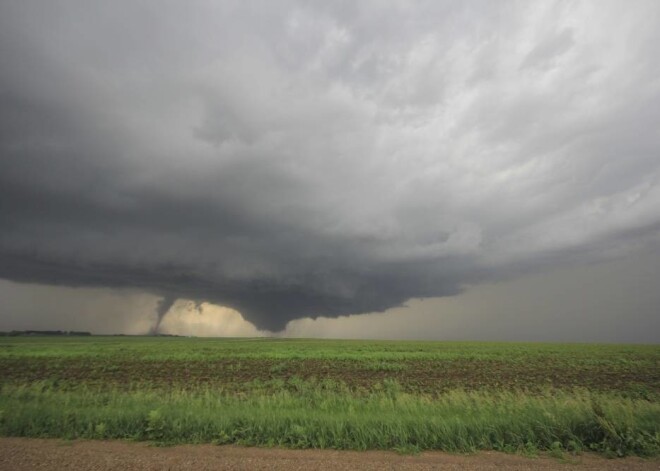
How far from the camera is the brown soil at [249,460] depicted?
279 inches

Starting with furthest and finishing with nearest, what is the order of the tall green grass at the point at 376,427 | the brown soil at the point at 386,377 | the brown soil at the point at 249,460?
the brown soil at the point at 386,377, the tall green grass at the point at 376,427, the brown soil at the point at 249,460

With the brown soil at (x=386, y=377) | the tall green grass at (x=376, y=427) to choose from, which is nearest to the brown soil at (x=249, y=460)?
the tall green grass at (x=376, y=427)

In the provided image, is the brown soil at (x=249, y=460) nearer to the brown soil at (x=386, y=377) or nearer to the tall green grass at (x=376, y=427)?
the tall green grass at (x=376, y=427)

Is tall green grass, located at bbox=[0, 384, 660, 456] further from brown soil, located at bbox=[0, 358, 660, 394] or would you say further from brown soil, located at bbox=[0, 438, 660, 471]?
brown soil, located at bbox=[0, 358, 660, 394]

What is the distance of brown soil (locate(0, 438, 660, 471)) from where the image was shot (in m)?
7.10

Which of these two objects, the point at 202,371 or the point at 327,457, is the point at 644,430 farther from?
the point at 202,371

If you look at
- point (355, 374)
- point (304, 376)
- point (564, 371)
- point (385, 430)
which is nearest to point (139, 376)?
point (304, 376)

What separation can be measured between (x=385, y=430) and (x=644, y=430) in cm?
600

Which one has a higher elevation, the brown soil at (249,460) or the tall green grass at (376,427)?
the tall green grass at (376,427)

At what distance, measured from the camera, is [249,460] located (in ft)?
24.2

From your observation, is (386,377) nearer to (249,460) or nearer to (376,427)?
(376,427)

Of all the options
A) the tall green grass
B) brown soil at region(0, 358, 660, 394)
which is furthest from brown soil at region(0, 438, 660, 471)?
brown soil at region(0, 358, 660, 394)

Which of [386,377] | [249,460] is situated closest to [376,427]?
[249,460]

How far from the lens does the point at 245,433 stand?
29.2 ft
